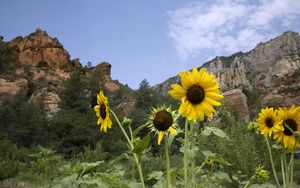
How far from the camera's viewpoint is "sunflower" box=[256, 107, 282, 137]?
2814 millimetres

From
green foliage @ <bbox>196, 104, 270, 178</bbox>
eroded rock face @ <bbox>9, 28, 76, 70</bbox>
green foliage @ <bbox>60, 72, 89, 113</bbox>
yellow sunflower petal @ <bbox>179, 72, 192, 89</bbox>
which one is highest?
eroded rock face @ <bbox>9, 28, 76, 70</bbox>

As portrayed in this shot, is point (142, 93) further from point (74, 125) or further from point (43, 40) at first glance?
point (43, 40)

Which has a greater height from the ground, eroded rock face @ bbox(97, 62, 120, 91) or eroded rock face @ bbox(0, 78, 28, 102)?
eroded rock face @ bbox(97, 62, 120, 91)

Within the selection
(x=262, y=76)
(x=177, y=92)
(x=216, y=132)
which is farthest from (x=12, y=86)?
(x=177, y=92)

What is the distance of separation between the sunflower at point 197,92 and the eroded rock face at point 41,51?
73.9 m

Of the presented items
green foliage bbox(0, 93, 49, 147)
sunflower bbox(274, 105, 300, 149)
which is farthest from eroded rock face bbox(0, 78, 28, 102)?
sunflower bbox(274, 105, 300, 149)

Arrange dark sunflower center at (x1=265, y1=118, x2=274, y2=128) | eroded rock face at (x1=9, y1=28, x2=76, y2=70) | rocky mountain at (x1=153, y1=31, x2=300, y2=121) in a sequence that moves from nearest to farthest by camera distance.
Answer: dark sunflower center at (x1=265, y1=118, x2=274, y2=128) → rocky mountain at (x1=153, y1=31, x2=300, y2=121) → eroded rock face at (x1=9, y1=28, x2=76, y2=70)

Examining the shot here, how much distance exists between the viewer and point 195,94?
210 cm

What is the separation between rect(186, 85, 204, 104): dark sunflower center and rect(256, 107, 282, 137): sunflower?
95 centimetres

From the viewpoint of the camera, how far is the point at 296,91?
131ft

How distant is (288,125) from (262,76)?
69.4m

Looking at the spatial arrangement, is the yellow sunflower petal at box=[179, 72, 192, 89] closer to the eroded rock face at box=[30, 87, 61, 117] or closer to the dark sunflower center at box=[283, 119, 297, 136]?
the dark sunflower center at box=[283, 119, 297, 136]

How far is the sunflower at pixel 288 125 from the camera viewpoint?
265 cm

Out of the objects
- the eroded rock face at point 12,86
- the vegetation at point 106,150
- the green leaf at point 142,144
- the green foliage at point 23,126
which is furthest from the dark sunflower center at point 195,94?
the eroded rock face at point 12,86
